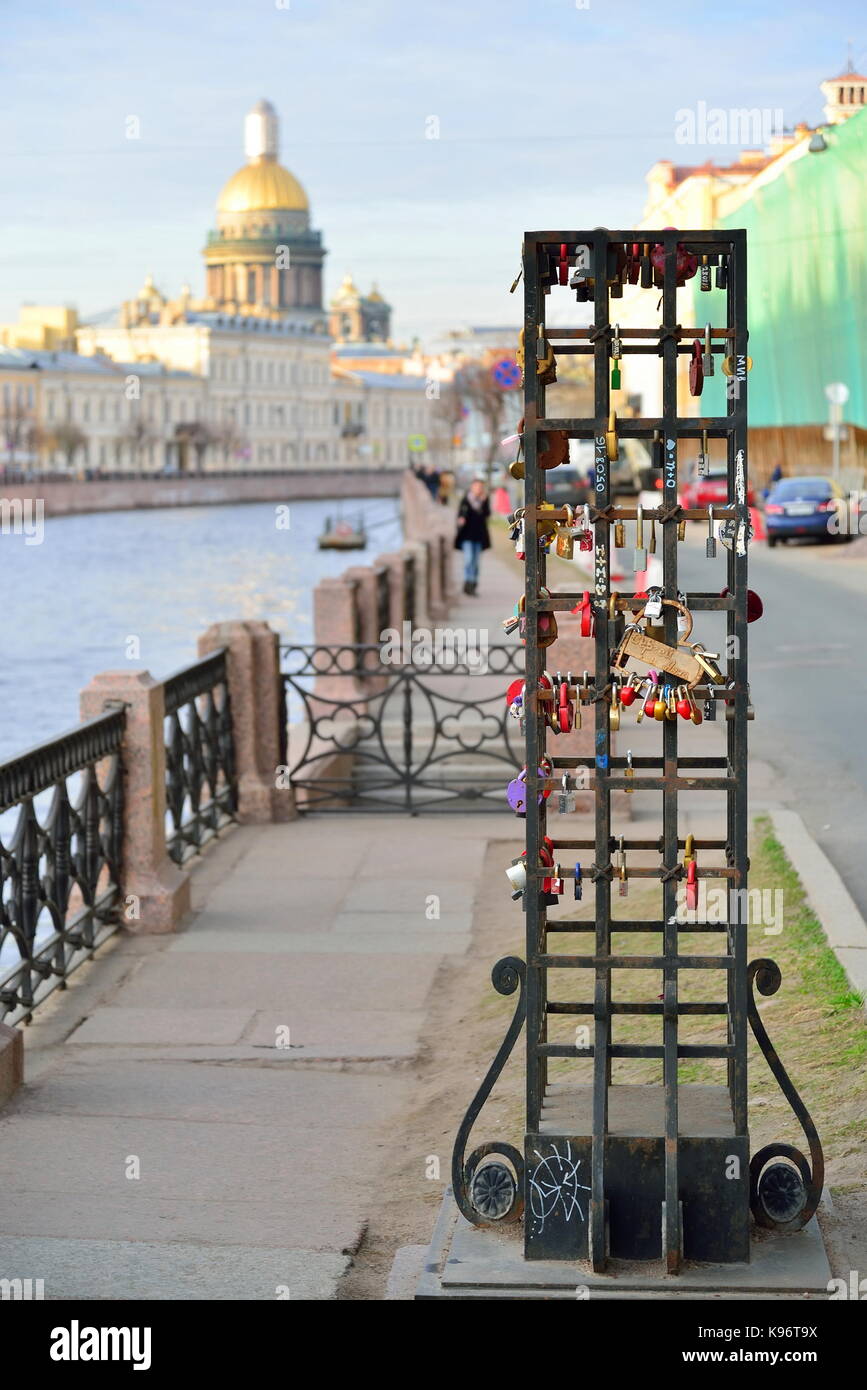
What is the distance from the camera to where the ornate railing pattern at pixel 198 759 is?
967cm

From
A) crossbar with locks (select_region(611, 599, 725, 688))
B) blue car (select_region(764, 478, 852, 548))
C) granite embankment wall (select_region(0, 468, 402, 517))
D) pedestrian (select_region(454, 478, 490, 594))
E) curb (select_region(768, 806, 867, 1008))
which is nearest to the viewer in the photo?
crossbar with locks (select_region(611, 599, 725, 688))

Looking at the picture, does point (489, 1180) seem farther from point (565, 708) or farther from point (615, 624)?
point (615, 624)

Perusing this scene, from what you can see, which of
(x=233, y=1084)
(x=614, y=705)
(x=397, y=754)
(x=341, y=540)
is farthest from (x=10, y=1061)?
(x=341, y=540)

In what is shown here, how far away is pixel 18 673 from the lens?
121 feet

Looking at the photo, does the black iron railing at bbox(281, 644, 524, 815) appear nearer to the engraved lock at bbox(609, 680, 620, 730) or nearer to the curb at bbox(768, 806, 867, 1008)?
the curb at bbox(768, 806, 867, 1008)

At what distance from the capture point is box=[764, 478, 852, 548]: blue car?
35.3m

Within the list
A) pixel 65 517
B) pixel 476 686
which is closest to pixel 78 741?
pixel 476 686

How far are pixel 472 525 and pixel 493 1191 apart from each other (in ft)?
73.4

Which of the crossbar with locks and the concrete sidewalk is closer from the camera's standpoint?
the crossbar with locks

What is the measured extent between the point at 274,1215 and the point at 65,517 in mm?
106828

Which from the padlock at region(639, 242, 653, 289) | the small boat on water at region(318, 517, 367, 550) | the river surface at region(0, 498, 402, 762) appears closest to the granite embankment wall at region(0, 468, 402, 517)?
the river surface at region(0, 498, 402, 762)

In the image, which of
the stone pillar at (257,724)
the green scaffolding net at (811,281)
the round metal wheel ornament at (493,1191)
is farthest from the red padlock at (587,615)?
the green scaffolding net at (811,281)

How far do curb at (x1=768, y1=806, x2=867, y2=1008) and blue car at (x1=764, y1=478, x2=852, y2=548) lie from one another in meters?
26.0

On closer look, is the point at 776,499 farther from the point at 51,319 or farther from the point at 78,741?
the point at 51,319
